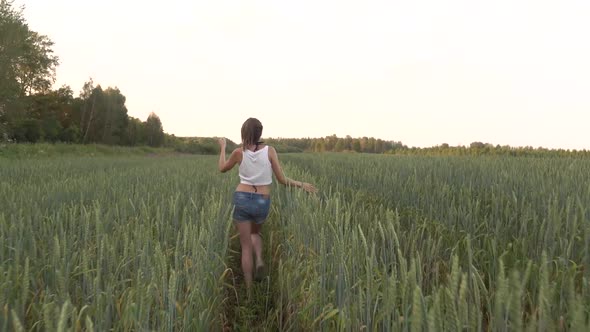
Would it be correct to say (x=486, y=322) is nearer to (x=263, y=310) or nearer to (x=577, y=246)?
(x=577, y=246)

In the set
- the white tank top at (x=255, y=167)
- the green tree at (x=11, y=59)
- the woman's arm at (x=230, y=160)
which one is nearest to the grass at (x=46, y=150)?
the green tree at (x=11, y=59)

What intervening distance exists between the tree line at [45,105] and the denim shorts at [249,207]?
27343mm

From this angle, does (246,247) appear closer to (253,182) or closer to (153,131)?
(253,182)

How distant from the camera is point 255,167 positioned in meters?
3.35

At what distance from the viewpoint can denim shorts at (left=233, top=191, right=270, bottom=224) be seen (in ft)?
10.8

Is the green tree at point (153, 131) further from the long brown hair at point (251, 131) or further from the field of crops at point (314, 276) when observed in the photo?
the long brown hair at point (251, 131)

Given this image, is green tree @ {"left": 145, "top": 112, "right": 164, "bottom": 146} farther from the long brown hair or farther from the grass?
the long brown hair

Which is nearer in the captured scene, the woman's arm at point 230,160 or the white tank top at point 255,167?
the white tank top at point 255,167

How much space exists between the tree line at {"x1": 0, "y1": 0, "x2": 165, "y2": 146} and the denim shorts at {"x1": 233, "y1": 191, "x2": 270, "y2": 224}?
2734 centimetres

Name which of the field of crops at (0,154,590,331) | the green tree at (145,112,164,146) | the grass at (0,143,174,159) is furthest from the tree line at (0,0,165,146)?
the field of crops at (0,154,590,331)

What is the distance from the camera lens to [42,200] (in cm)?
388

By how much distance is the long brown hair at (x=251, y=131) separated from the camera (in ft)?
10.8

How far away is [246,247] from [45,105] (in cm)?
4353

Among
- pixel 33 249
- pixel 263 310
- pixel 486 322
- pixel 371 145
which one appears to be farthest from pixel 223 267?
pixel 371 145
